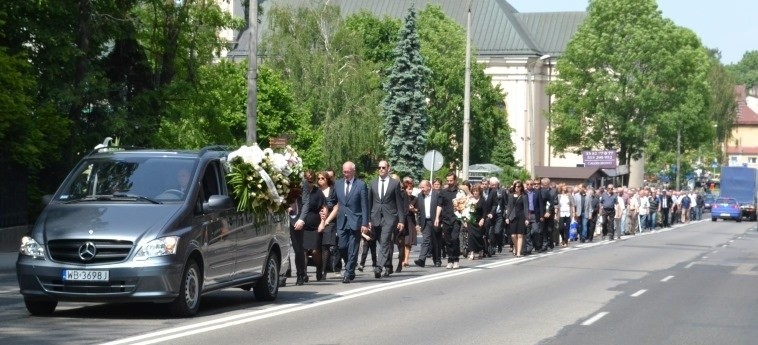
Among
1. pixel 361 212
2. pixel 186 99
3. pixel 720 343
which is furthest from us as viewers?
pixel 186 99

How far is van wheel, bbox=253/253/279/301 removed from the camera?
17.2 m

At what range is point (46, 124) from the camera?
29547 mm

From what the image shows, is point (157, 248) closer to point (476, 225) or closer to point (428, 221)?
point (428, 221)

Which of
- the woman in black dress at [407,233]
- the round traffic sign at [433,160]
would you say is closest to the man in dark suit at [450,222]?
the woman in black dress at [407,233]

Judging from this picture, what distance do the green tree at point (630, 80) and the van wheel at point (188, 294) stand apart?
240ft

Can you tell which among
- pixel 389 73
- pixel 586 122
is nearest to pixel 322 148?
pixel 389 73

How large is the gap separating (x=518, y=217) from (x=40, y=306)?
19735 mm

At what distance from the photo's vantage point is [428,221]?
27.6 metres

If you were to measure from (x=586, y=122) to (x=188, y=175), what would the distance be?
78031mm

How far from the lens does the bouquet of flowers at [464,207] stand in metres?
29.4

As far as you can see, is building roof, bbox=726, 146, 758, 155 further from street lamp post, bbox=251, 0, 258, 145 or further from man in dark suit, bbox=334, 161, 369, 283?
man in dark suit, bbox=334, 161, 369, 283

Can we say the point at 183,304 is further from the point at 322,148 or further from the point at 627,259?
the point at 322,148

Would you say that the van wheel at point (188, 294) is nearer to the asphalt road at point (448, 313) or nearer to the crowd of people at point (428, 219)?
the asphalt road at point (448, 313)

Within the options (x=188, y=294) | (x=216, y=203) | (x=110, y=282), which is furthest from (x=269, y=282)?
(x=110, y=282)
